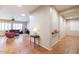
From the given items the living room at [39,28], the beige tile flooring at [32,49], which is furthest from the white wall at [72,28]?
the beige tile flooring at [32,49]

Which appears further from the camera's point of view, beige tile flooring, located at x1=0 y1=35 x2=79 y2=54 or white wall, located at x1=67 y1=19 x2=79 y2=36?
white wall, located at x1=67 y1=19 x2=79 y2=36

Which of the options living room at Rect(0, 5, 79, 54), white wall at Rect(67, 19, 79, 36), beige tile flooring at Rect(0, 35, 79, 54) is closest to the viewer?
beige tile flooring at Rect(0, 35, 79, 54)

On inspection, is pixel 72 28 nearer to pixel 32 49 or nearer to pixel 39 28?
pixel 39 28

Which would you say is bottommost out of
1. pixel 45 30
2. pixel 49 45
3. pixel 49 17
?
pixel 49 45

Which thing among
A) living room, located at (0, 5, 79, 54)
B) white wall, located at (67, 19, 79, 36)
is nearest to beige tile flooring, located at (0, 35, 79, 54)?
living room, located at (0, 5, 79, 54)

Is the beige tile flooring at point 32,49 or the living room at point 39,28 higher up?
the living room at point 39,28

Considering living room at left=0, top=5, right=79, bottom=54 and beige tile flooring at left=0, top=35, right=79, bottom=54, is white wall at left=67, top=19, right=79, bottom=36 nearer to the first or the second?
living room at left=0, top=5, right=79, bottom=54

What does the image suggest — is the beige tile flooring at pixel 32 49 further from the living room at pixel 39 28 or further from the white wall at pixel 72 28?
the white wall at pixel 72 28
